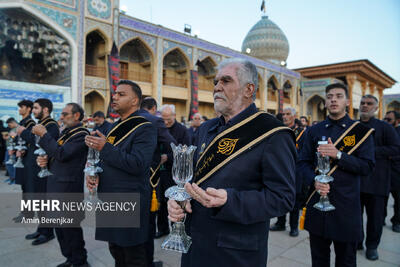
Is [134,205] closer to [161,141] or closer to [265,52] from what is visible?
[161,141]

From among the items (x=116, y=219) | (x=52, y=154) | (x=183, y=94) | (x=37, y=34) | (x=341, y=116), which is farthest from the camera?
(x=183, y=94)

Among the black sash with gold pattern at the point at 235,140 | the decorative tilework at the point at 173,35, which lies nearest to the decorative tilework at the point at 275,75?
the decorative tilework at the point at 173,35

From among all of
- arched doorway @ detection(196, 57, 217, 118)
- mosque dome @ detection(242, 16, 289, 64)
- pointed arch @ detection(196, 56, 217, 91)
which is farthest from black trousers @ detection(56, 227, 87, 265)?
mosque dome @ detection(242, 16, 289, 64)

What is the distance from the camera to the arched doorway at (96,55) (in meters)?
16.4

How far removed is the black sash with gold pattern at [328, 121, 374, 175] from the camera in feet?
7.77

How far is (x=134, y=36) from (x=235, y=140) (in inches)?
625

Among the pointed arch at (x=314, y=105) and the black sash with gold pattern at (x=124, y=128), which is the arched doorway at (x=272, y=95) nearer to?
the pointed arch at (x=314, y=105)

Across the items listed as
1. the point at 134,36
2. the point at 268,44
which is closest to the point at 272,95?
the point at 268,44

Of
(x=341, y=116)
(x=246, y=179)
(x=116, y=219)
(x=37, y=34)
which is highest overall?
(x=37, y=34)

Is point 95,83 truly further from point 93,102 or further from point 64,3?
point 64,3

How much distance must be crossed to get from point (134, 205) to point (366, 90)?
135 feet

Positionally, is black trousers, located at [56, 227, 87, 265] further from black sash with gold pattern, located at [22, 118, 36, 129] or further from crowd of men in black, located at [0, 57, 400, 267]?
black sash with gold pattern, located at [22, 118, 36, 129]

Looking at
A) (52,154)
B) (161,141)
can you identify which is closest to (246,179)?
(161,141)

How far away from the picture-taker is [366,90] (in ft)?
117
